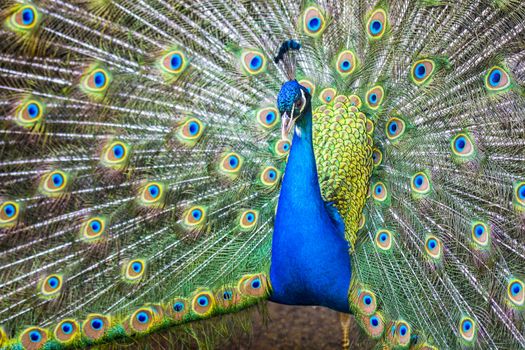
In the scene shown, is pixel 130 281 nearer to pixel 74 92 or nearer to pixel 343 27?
pixel 74 92

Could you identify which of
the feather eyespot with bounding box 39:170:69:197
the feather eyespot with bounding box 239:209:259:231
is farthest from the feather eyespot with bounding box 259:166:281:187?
the feather eyespot with bounding box 39:170:69:197

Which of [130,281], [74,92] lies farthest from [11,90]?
[130,281]

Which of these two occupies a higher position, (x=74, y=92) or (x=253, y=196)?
(x=74, y=92)

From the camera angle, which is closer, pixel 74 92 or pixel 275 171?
pixel 74 92

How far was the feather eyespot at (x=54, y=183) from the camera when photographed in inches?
97.3

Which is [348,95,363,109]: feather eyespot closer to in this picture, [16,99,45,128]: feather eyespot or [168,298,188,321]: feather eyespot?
[168,298,188,321]: feather eyespot

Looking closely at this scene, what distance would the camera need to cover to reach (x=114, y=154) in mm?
2486

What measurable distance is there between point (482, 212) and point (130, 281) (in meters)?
1.35

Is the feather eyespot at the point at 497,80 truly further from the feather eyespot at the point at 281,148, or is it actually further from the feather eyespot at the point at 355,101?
the feather eyespot at the point at 281,148

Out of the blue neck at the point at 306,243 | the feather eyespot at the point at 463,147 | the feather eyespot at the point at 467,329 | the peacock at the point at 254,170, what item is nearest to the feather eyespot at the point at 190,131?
the peacock at the point at 254,170

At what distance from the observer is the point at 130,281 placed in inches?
100.0

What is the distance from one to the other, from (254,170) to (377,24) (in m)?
0.73

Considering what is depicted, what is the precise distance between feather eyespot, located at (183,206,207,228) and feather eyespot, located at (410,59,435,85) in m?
0.95

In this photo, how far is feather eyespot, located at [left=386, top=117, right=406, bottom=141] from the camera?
255cm
